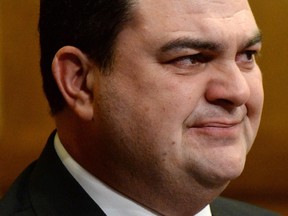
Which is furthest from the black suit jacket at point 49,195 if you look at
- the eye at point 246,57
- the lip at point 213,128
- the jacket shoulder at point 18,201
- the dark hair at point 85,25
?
the eye at point 246,57

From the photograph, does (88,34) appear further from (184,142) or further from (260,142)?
(260,142)

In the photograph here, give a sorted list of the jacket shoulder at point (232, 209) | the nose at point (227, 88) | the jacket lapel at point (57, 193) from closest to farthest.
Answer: the nose at point (227, 88), the jacket lapel at point (57, 193), the jacket shoulder at point (232, 209)

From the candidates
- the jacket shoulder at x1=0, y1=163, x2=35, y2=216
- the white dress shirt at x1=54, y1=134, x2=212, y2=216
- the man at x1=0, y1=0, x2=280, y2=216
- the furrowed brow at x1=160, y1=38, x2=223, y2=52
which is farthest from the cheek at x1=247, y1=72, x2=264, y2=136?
the jacket shoulder at x1=0, y1=163, x2=35, y2=216

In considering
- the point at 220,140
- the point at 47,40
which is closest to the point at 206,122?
the point at 220,140

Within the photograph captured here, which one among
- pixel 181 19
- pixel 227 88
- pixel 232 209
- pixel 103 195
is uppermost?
pixel 181 19

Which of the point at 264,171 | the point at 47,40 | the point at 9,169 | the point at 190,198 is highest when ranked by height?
the point at 47,40

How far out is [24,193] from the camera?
3.74ft

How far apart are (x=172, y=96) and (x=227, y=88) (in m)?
0.08

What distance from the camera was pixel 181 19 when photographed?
3.30ft

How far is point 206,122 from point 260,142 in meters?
0.65

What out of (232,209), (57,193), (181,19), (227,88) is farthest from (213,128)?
(232,209)

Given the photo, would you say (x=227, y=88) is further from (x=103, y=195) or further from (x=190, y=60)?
(x=103, y=195)

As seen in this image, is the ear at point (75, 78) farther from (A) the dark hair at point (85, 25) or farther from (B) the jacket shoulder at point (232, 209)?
(B) the jacket shoulder at point (232, 209)

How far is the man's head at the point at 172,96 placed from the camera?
1007 millimetres
